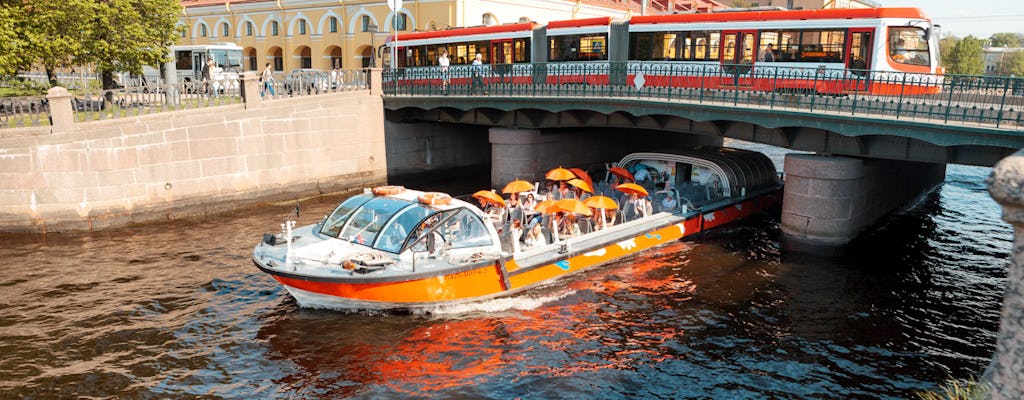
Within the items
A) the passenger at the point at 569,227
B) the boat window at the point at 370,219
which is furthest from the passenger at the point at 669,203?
the boat window at the point at 370,219

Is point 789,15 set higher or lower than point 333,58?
higher

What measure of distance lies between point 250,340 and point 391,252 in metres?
3.11

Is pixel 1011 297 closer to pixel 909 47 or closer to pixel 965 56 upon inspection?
pixel 909 47

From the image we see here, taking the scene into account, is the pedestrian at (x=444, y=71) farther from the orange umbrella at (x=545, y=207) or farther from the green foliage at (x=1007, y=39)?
the green foliage at (x=1007, y=39)

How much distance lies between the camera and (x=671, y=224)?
65.2 feet

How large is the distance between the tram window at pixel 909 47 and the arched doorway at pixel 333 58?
34.4 meters

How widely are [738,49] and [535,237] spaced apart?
1052 centimetres

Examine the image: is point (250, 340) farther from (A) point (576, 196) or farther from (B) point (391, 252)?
(A) point (576, 196)

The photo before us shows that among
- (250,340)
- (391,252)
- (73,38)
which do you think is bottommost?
(250,340)

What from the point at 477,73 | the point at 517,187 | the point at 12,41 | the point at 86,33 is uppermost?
the point at 86,33

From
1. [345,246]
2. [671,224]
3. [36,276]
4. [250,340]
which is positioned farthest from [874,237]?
[36,276]

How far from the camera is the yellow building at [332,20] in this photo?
40688 millimetres

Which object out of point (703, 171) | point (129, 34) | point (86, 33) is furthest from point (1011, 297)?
point (129, 34)

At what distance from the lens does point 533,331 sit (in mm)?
14273
